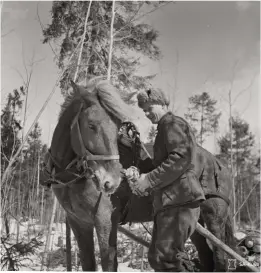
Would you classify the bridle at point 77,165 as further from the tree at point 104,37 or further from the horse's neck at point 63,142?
the tree at point 104,37

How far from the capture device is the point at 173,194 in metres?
2.02

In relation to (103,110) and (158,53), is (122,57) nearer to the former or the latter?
(158,53)

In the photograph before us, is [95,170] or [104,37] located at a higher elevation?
[104,37]

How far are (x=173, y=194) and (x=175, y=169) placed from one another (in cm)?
17

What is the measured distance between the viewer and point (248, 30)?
4648 mm

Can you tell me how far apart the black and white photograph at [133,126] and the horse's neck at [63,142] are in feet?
0.05

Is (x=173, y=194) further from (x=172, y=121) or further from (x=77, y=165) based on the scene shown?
(x=77, y=165)

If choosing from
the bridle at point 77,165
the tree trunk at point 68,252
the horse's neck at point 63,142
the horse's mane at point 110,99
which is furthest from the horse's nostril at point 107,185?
the tree trunk at point 68,252

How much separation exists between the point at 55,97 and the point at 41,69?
39.4 inches

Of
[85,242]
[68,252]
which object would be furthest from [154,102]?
[68,252]

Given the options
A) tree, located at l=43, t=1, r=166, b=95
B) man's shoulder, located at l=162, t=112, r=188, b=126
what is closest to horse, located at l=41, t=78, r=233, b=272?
man's shoulder, located at l=162, t=112, r=188, b=126

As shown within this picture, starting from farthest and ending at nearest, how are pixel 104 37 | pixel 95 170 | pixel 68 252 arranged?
pixel 104 37 < pixel 68 252 < pixel 95 170

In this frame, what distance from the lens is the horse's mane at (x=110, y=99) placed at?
255 centimetres

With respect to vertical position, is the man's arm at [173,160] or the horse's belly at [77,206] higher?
the man's arm at [173,160]
